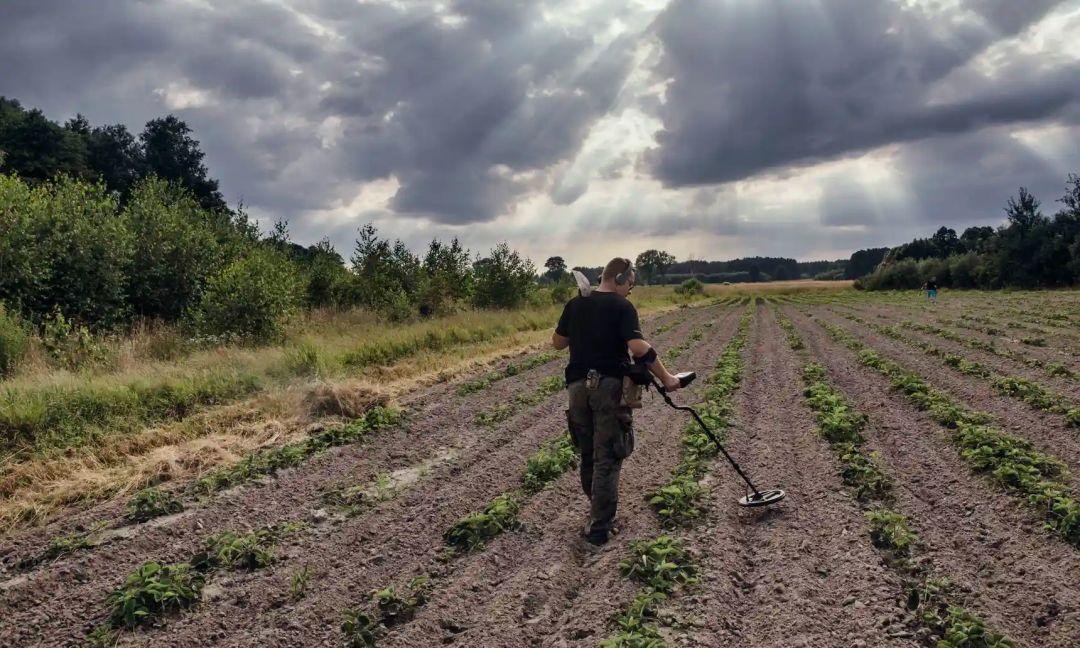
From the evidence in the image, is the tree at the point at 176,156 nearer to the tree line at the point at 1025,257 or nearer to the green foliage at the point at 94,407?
the green foliage at the point at 94,407

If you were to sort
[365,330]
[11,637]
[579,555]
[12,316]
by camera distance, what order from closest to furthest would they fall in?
[11,637] → [579,555] → [12,316] → [365,330]

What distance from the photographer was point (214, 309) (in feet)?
57.6

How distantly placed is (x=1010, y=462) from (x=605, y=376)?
5.13 metres

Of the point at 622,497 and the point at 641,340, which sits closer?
the point at 641,340

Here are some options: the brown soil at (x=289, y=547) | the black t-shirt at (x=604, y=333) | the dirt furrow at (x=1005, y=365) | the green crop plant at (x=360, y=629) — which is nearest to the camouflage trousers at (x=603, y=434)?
the black t-shirt at (x=604, y=333)

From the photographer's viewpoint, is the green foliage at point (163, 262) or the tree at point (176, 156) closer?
the green foliage at point (163, 262)

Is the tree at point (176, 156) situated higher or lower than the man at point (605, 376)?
higher

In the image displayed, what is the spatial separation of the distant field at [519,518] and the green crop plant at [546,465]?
41 mm

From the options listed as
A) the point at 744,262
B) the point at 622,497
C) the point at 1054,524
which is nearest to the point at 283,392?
the point at 622,497

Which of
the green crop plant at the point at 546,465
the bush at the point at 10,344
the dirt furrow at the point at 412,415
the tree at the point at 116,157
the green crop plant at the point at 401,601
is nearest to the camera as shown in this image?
the green crop plant at the point at 401,601

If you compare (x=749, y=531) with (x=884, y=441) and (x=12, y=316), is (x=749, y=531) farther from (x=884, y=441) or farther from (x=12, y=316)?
(x=12, y=316)

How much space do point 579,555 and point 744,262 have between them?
202 meters

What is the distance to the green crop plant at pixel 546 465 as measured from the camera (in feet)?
25.0

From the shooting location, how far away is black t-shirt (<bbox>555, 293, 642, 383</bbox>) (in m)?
6.01
